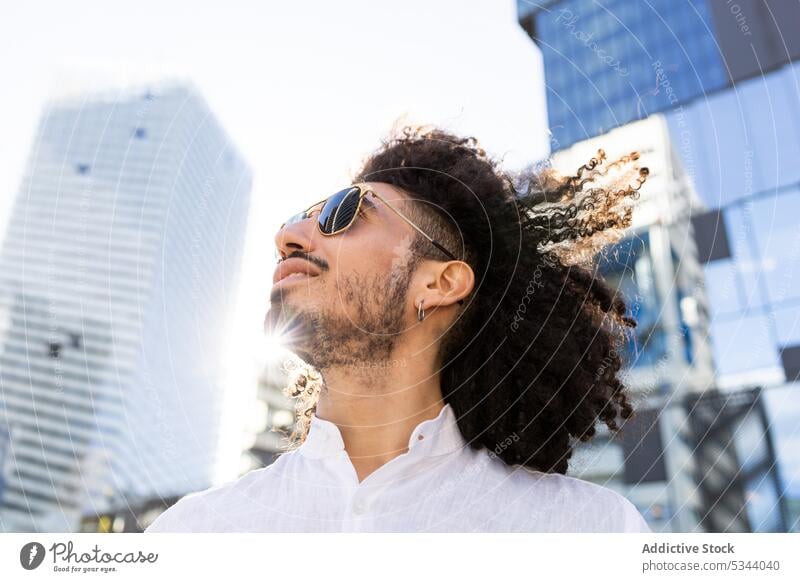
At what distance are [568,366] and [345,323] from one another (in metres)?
0.71

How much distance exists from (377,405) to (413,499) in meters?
0.26

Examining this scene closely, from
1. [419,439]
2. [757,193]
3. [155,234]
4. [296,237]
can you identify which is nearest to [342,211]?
[296,237]

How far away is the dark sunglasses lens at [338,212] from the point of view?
65.9 inches

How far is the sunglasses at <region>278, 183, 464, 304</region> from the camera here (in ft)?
5.49

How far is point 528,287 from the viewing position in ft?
6.40

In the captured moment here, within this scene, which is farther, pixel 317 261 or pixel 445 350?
pixel 445 350

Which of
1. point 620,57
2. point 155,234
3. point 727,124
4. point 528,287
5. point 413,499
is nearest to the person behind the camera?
point 413,499

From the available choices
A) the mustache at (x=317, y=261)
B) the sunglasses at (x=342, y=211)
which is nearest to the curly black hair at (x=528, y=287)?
the sunglasses at (x=342, y=211)

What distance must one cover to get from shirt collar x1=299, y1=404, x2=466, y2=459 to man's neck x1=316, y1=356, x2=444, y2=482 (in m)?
0.04

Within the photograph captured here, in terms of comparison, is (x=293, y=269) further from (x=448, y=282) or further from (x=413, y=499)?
(x=413, y=499)

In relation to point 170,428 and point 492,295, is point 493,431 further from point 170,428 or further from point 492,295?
point 170,428

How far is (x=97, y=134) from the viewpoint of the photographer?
7.45 ft
